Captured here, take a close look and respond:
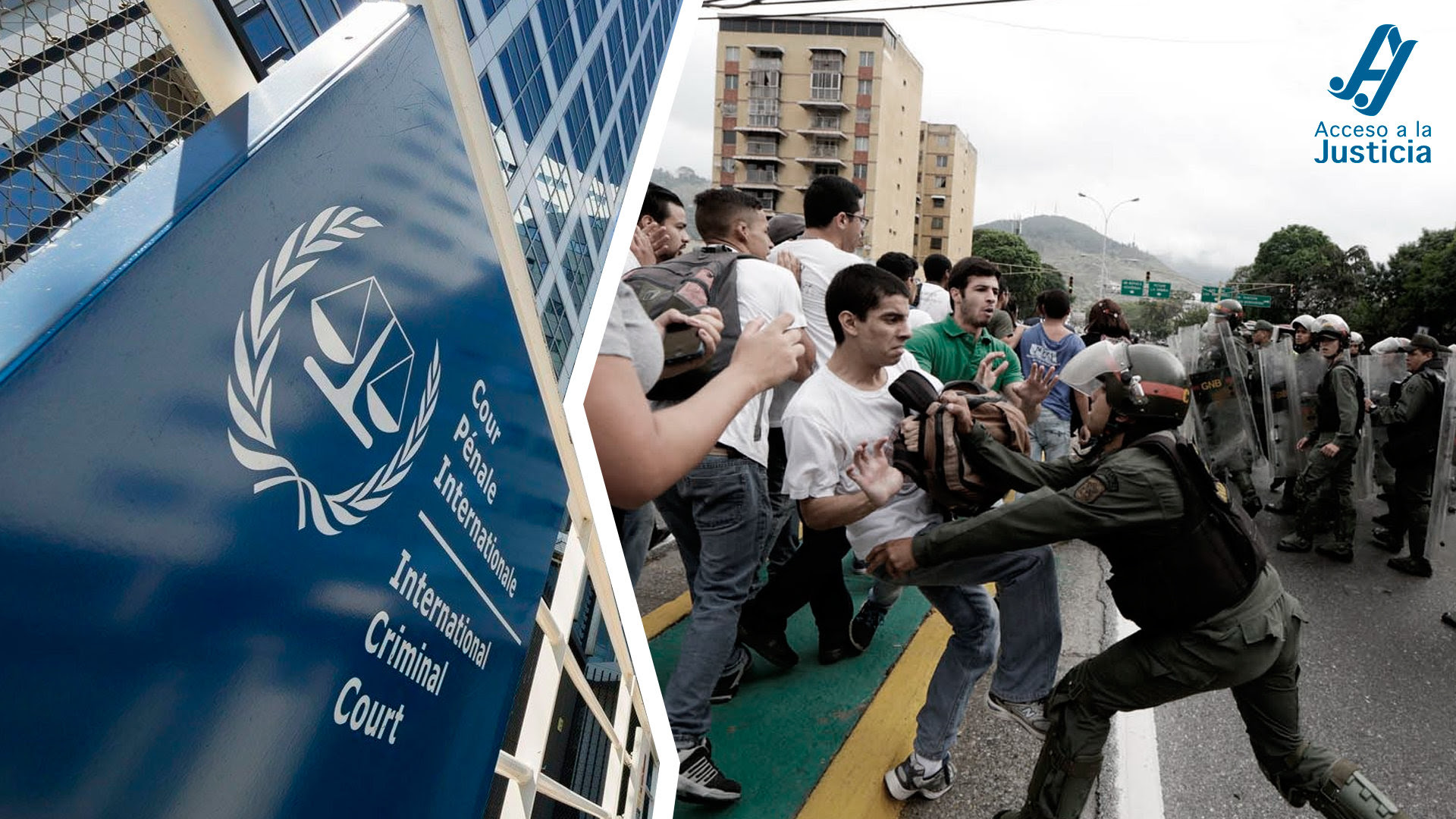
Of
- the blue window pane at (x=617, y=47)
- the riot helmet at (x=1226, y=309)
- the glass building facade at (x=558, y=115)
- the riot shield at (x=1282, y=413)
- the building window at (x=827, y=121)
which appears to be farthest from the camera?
the building window at (x=827, y=121)

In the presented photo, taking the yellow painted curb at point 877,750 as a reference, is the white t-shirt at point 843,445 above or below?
above

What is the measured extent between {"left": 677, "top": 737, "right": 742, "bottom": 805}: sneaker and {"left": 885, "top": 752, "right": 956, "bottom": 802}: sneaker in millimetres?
533

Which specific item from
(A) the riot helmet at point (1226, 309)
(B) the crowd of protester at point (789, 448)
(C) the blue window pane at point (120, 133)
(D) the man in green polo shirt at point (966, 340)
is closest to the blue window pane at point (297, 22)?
(C) the blue window pane at point (120, 133)

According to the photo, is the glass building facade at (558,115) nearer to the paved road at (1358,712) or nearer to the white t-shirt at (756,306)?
the white t-shirt at (756,306)

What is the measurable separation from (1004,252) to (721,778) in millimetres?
80847

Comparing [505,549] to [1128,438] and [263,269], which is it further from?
[1128,438]

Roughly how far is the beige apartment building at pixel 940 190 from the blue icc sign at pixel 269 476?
267ft

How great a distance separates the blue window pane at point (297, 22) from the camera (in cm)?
54

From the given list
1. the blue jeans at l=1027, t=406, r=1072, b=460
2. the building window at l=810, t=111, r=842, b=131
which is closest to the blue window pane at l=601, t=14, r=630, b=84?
the blue jeans at l=1027, t=406, r=1072, b=460

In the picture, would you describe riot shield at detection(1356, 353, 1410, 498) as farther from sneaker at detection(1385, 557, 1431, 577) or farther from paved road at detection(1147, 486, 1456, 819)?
paved road at detection(1147, 486, 1456, 819)

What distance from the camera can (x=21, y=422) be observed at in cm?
28

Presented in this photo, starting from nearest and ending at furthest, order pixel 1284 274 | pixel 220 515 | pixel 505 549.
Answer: pixel 220 515, pixel 505 549, pixel 1284 274

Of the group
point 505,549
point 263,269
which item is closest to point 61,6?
point 263,269

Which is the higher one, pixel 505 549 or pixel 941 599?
pixel 505 549
